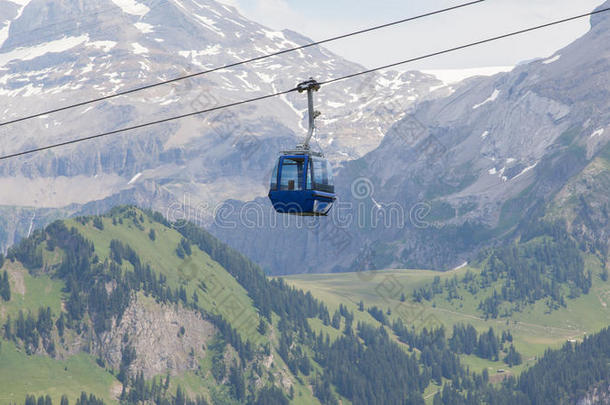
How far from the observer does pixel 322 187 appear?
66.2 metres

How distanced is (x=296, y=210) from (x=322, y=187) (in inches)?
96.1

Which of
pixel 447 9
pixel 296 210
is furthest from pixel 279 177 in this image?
pixel 447 9

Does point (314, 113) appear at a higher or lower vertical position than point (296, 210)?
higher

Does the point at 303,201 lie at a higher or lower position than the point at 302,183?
lower

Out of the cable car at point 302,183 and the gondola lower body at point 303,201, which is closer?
the gondola lower body at point 303,201

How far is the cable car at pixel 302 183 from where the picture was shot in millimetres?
65812

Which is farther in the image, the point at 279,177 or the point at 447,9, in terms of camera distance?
the point at 279,177

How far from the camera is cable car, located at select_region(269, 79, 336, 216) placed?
216 ft

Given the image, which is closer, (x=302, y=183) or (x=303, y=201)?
(x=302, y=183)

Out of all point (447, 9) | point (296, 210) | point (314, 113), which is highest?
point (447, 9)

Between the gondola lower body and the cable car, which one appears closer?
the gondola lower body

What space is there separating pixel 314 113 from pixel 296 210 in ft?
30.3

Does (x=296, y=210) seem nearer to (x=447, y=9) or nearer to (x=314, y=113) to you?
(x=314, y=113)

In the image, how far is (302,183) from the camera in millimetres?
65875
